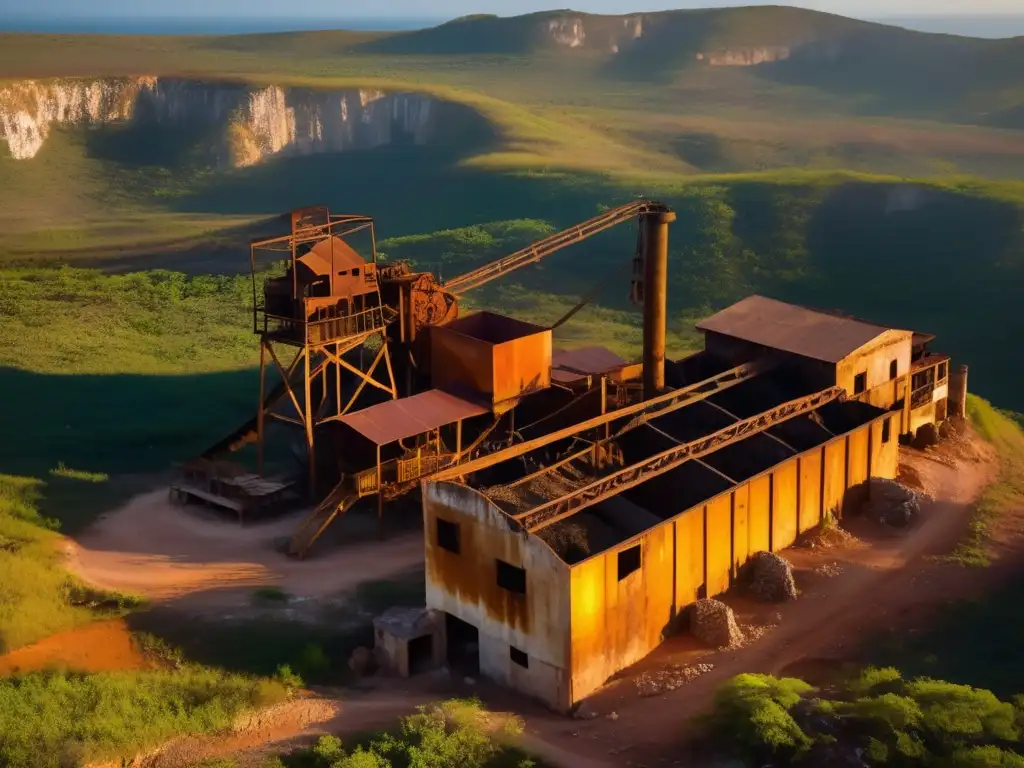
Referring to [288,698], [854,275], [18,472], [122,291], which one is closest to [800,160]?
[854,275]

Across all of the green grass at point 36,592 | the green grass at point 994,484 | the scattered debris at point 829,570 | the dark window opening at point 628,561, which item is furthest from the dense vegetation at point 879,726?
the green grass at point 36,592

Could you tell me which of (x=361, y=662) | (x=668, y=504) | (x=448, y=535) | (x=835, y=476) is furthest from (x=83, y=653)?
(x=835, y=476)

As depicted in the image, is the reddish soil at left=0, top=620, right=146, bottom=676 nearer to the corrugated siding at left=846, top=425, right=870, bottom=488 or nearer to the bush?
the bush

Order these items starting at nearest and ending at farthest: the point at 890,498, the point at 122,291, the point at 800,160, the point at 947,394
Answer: the point at 890,498 → the point at 947,394 → the point at 122,291 → the point at 800,160

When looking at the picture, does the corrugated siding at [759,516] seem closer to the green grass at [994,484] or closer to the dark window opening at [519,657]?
the green grass at [994,484]

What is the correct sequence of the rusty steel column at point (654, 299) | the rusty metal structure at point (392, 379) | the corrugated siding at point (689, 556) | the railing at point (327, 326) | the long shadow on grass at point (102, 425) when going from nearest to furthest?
the corrugated siding at point (689, 556)
the rusty metal structure at point (392, 379)
the railing at point (327, 326)
the long shadow on grass at point (102, 425)
the rusty steel column at point (654, 299)

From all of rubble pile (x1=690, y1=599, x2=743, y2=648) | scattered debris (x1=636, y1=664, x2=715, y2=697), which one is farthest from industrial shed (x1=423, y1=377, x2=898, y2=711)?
scattered debris (x1=636, y1=664, x2=715, y2=697)

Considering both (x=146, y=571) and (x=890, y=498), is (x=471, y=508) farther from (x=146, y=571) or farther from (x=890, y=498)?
(x=890, y=498)

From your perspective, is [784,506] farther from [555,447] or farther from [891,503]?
[555,447]
